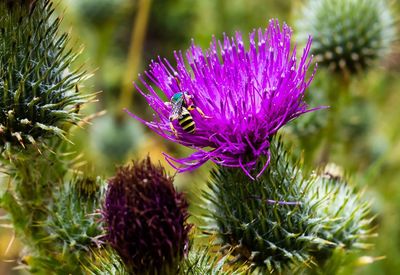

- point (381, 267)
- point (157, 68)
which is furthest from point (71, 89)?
point (381, 267)

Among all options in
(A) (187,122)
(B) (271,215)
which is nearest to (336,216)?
(B) (271,215)

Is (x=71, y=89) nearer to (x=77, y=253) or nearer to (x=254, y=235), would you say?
(x=77, y=253)

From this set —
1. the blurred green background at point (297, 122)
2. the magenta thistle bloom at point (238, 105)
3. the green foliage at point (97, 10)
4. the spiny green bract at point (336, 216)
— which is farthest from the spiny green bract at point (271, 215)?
the green foliage at point (97, 10)

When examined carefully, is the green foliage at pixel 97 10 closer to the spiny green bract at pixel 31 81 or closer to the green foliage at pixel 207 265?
the spiny green bract at pixel 31 81

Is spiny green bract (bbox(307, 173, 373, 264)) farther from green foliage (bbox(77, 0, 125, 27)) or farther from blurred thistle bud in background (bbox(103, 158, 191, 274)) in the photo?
green foliage (bbox(77, 0, 125, 27))

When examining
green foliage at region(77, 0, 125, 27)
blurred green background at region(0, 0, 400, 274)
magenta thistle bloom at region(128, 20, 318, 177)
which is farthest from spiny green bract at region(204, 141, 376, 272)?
green foliage at region(77, 0, 125, 27)

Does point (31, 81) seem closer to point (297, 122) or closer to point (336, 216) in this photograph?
point (336, 216)
